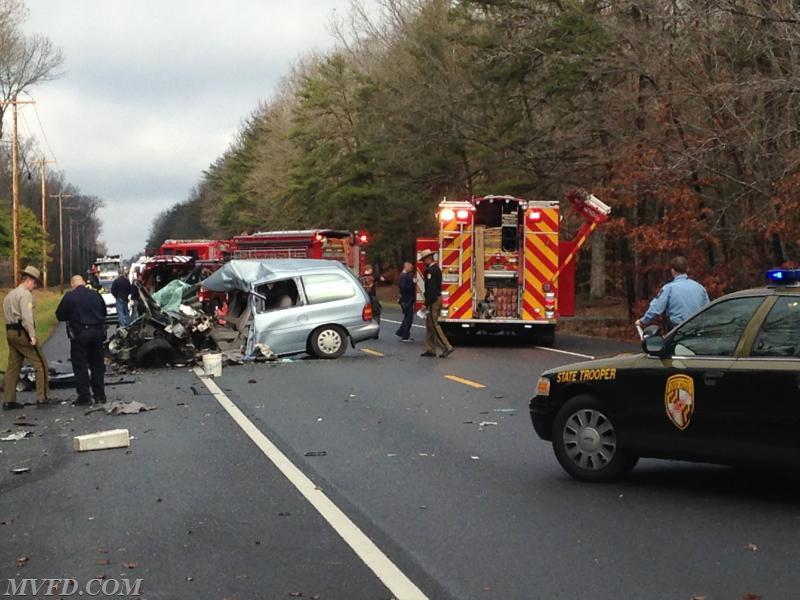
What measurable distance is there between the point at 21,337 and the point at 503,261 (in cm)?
1144

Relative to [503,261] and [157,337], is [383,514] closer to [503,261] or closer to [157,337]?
[157,337]

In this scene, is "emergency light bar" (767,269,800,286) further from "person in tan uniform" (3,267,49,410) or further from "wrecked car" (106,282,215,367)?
"wrecked car" (106,282,215,367)

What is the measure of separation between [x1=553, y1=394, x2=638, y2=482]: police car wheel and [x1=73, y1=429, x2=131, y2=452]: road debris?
4.55 metres

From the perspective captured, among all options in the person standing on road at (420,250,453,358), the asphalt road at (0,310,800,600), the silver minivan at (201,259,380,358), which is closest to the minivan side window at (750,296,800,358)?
the asphalt road at (0,310,800,600)

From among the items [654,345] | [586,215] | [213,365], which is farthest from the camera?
[586,215]

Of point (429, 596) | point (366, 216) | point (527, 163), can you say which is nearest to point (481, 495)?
point (429, 596)

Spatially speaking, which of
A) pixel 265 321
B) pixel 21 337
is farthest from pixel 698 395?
pixel 265 321

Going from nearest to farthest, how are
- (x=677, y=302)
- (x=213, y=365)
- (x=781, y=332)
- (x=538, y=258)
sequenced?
(x=781, y=332)
(x=677, y=302)
(x=213, y=365)
(x=538, y=258)

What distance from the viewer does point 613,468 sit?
8297 mm

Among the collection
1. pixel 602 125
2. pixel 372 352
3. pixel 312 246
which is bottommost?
pixel 372 352

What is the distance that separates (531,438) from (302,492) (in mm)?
3258

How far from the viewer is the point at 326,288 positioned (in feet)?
67.7

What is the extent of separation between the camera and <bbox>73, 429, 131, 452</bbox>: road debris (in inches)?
416

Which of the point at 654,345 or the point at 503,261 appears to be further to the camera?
the point at 503,261
